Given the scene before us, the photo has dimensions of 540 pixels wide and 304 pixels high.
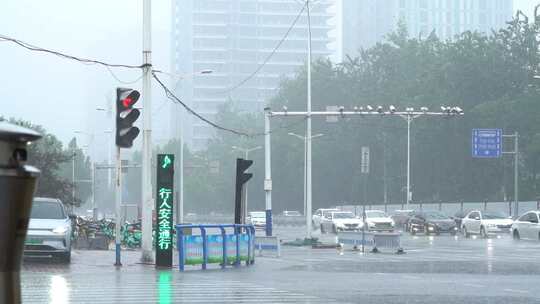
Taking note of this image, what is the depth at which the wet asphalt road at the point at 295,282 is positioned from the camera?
16.7 m

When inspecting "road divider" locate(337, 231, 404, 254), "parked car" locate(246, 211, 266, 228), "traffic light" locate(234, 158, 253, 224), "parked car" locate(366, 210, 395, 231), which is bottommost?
"parked car" locate(246, 211, 266, 228)

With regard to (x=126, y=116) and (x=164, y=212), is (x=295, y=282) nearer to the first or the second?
(x=164, y=212)

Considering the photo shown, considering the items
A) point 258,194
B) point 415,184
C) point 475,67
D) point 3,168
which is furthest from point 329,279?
point 258,194

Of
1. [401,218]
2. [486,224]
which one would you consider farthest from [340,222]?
[401,218]

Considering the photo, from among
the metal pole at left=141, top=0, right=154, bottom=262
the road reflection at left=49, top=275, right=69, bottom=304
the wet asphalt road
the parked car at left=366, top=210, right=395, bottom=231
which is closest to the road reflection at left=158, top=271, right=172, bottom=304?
the wet asphalt road

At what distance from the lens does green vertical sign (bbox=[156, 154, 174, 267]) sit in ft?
83.0

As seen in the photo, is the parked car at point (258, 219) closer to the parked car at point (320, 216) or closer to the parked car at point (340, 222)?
the parked car at point (320, 216)

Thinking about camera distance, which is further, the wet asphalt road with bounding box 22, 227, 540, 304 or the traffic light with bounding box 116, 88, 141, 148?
the traffic light with bounding box 116, 88, 141, 148

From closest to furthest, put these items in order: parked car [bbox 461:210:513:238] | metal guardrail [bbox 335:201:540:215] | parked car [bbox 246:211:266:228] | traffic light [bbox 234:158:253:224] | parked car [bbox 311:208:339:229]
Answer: traffic light [bbox 234:158:253:224], parked car [bbox 461:210:513:238], parked car [bbox 311:208:339:229], parked car [bbox 246:211:266:228], metal guardrail [bbox 335:201:540:215]

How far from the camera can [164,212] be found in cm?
2548

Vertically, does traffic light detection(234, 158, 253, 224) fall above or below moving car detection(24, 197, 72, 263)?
above

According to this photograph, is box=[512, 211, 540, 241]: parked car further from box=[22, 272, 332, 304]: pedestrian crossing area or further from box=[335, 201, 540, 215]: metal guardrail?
box=[22, 272, 332, 304]: pedestrian crossing area

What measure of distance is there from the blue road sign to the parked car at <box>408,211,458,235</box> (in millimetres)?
5259

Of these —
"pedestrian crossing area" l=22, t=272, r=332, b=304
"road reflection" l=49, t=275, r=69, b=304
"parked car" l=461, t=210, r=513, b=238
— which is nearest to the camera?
"road reflection" l=49, t=275, r=69, b=304
